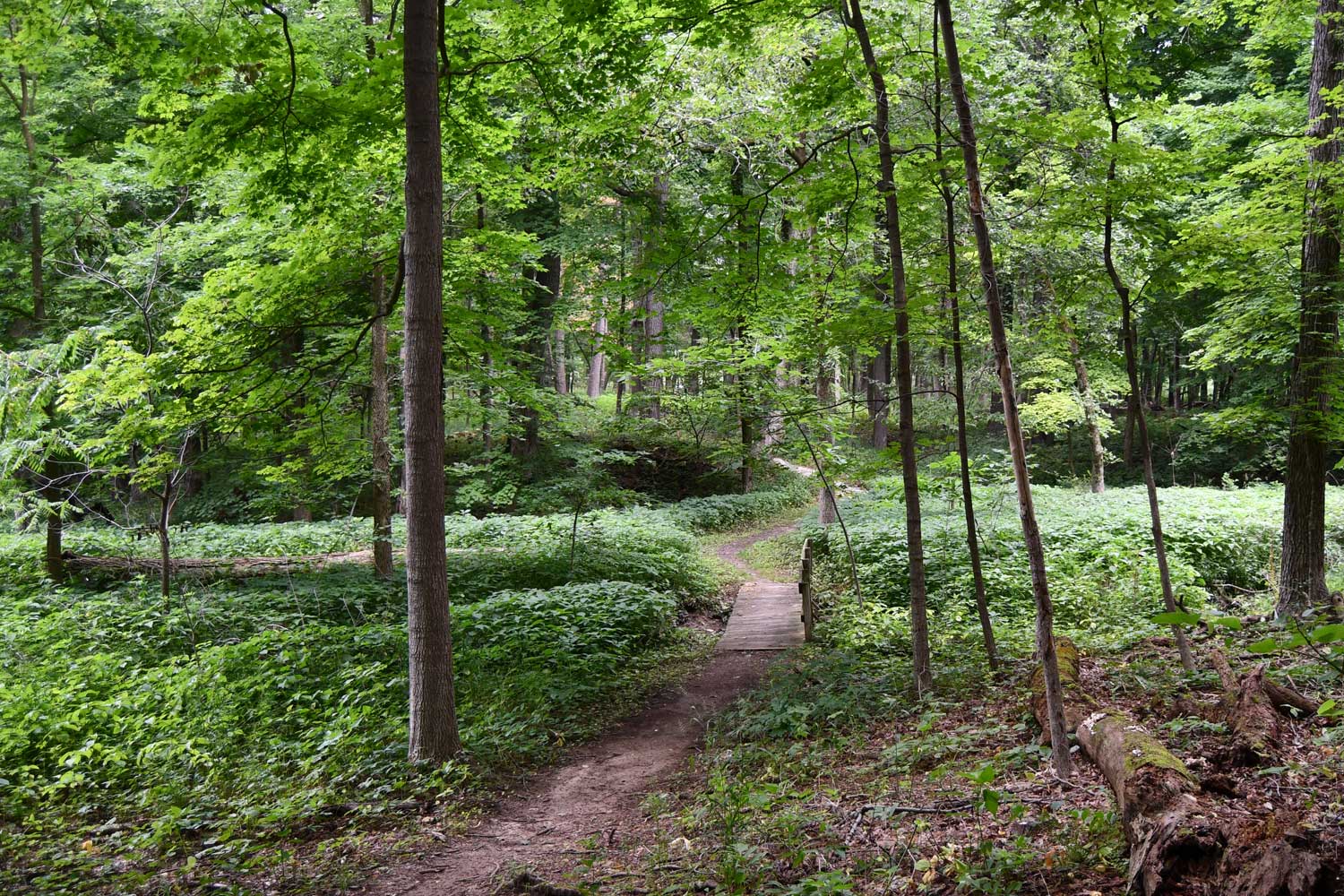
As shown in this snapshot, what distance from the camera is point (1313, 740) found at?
4262 millimetres

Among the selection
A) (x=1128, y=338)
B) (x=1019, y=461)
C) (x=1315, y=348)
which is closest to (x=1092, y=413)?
(x=1315, y=348)

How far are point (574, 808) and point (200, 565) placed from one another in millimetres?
8604

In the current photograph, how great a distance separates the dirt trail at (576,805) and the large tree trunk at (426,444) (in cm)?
98

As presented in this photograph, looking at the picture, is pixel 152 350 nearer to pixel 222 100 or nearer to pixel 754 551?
pixel 222 100

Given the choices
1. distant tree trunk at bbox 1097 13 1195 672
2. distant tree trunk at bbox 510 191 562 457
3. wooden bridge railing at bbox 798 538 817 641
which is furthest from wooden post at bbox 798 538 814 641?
distant tree trunk at bbox 510 191 562 457

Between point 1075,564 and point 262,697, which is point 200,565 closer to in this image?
point 262,697

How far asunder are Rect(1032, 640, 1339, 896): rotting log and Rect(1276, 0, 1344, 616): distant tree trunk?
6.17 meters

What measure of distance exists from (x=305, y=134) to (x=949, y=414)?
24.0 metres

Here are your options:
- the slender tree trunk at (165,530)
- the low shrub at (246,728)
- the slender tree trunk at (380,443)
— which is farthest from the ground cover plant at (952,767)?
the slender tree trunk at (165,530)

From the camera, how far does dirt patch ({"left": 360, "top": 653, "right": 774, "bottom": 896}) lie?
4.82 metres

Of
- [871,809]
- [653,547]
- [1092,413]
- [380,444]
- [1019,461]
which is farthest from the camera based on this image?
[1092,413]

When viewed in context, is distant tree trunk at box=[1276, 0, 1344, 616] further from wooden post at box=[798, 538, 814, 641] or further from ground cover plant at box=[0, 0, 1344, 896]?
wooden post at box=[798, 538, 814, 641]

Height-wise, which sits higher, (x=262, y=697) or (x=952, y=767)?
(x=952, y=767)

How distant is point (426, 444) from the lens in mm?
6352
